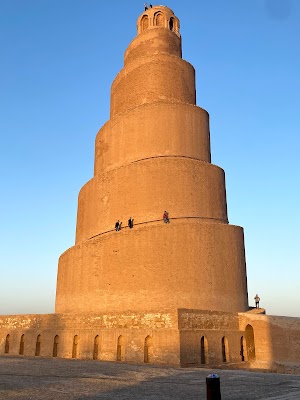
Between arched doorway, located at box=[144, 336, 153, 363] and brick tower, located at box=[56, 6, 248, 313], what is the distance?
2.31 m

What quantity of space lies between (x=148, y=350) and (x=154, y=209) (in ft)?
23.9

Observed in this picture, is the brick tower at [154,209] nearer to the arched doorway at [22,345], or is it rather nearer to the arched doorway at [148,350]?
the arched doorway at [148,350]

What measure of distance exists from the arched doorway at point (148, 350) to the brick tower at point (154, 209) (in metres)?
2.31

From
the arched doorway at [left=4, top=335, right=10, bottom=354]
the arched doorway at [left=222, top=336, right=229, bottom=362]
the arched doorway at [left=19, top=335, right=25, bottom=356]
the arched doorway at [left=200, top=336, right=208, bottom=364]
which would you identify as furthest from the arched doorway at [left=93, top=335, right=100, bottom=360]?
the arched doorway at [left=4, top=335, right=10, bottom=354]

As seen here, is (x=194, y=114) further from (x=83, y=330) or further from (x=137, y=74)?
(x=83, y=330)

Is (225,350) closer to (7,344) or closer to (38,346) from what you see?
(38,346)

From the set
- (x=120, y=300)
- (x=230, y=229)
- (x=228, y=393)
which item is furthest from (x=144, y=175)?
(x=228, y=393)

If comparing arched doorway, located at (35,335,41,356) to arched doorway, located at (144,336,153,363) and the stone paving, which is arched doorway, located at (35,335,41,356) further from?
the stone paving

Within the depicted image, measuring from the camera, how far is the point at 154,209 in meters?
20.0

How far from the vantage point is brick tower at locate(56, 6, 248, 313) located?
58.2 ft

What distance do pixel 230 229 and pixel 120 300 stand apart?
641cm

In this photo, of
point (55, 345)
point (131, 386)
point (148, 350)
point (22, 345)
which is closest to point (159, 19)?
point (55, 345)

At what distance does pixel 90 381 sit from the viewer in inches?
346

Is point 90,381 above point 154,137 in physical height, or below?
below
